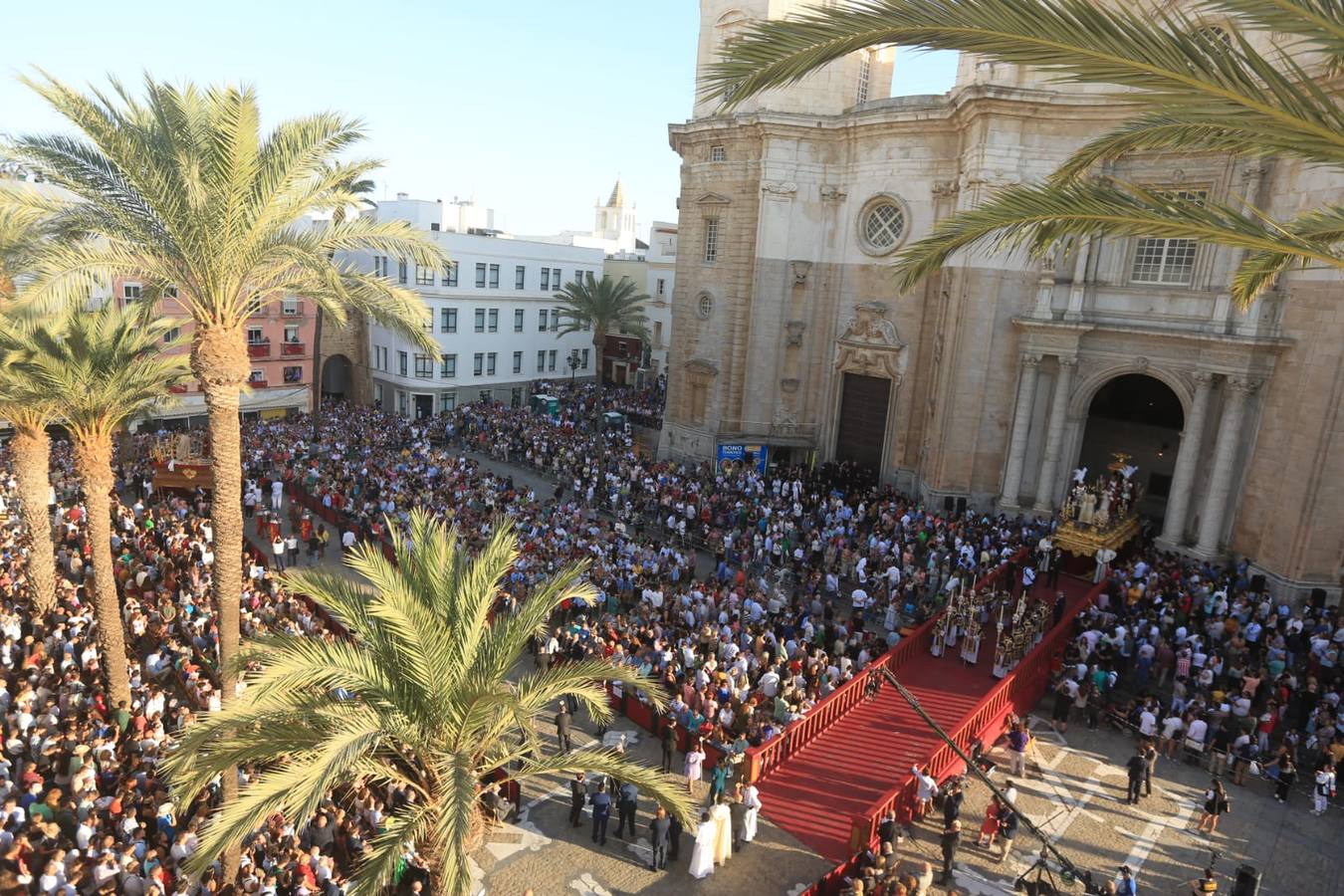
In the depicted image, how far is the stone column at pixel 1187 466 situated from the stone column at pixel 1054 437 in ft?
10.6

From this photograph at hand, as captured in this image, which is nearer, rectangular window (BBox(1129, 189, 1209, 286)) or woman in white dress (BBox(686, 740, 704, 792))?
woman in white dress (BBox(686, 740, 704, 792))

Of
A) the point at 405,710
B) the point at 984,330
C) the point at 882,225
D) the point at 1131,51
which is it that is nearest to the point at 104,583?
the point at 405,710

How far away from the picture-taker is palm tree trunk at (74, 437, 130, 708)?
52.3 feet

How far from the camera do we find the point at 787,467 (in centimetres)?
3334

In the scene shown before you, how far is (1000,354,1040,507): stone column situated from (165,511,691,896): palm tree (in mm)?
21062

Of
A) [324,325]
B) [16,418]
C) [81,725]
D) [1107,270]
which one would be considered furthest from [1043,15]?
[324,325]

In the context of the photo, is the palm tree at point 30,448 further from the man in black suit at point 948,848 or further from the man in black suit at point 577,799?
the man in black suit at point 948,848

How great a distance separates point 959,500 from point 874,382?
6427mm

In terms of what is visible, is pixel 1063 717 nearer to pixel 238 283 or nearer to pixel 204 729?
pixel 204 729

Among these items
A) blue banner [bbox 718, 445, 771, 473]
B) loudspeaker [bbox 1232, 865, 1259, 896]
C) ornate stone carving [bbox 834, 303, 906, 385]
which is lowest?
loudspeaker [bbox 1232, 865, 1259, 896]

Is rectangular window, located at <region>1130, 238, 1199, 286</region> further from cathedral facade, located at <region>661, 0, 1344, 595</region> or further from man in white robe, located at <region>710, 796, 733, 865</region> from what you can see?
man in white robe, located at <region>710, 796, 733, 865</region>

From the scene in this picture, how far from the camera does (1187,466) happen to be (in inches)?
946

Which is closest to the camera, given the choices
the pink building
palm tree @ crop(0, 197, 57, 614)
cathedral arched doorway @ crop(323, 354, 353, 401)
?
palm tree @ crop(0, 197, 57, 614)

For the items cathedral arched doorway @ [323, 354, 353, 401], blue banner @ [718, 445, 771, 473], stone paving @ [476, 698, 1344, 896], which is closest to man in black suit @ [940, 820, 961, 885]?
stone paving @ [476, 698, 1344, 896]
